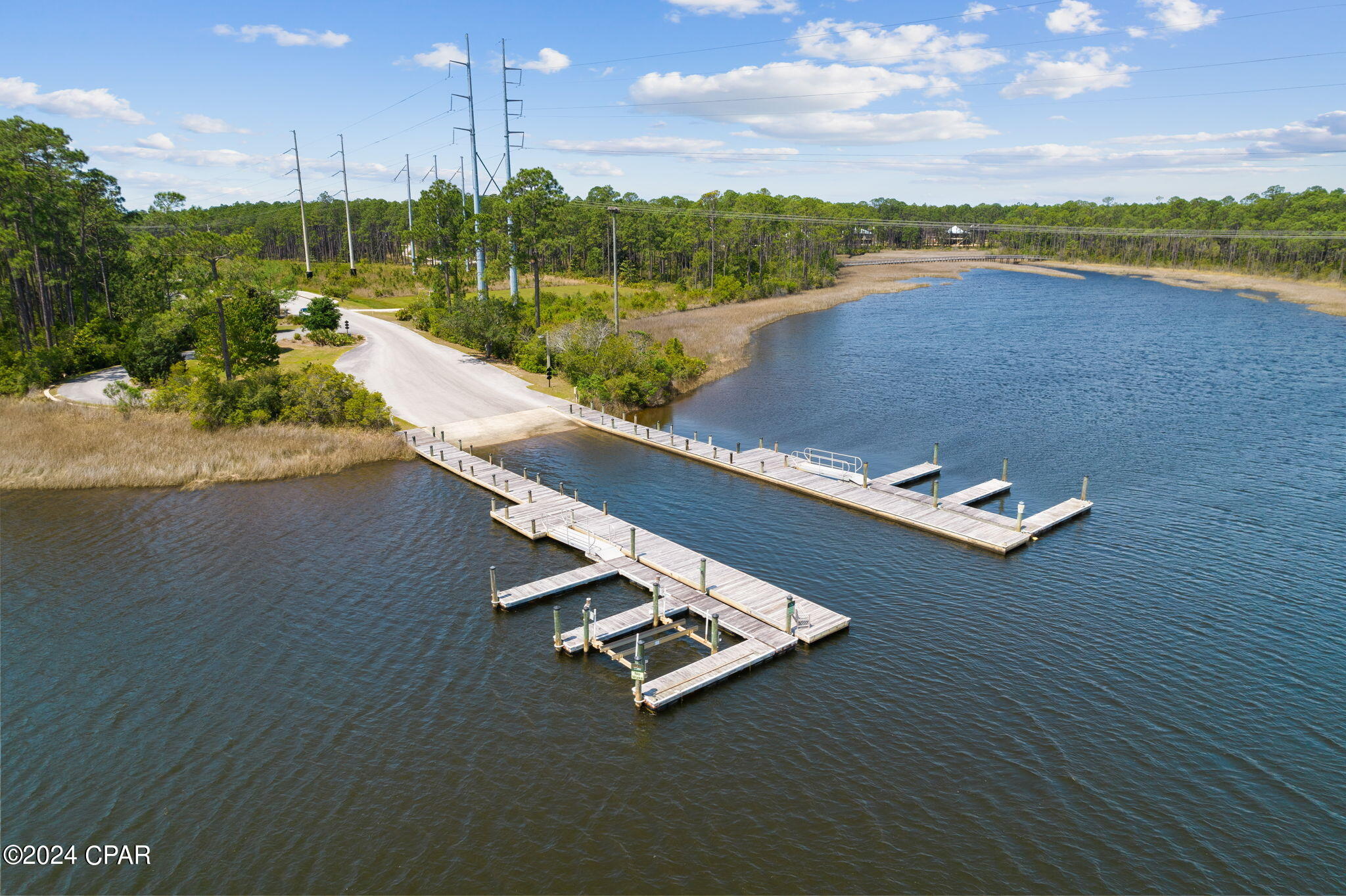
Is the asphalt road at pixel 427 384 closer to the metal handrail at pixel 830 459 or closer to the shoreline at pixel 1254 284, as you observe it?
the metal handrail at pixel 830 459

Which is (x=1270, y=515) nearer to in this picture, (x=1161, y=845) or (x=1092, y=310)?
(x=1161, y=845)

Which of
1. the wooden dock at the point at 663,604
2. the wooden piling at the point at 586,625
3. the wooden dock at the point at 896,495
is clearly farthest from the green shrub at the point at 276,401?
the wooden piling at the point at 586,625

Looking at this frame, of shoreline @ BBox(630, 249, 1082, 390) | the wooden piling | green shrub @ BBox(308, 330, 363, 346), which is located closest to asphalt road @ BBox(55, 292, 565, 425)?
green shrub @ BBox(308, 330, 363, 346)

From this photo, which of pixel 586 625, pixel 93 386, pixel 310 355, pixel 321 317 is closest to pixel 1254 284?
pixel 321 317

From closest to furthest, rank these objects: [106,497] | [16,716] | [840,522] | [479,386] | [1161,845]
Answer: [1161,845], [16,716], [840,522], [106,497], [479,386]

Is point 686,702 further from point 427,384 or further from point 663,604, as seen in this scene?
point 427,384

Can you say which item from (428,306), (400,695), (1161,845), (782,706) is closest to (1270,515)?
(1161,845)

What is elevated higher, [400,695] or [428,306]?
[428,306]
